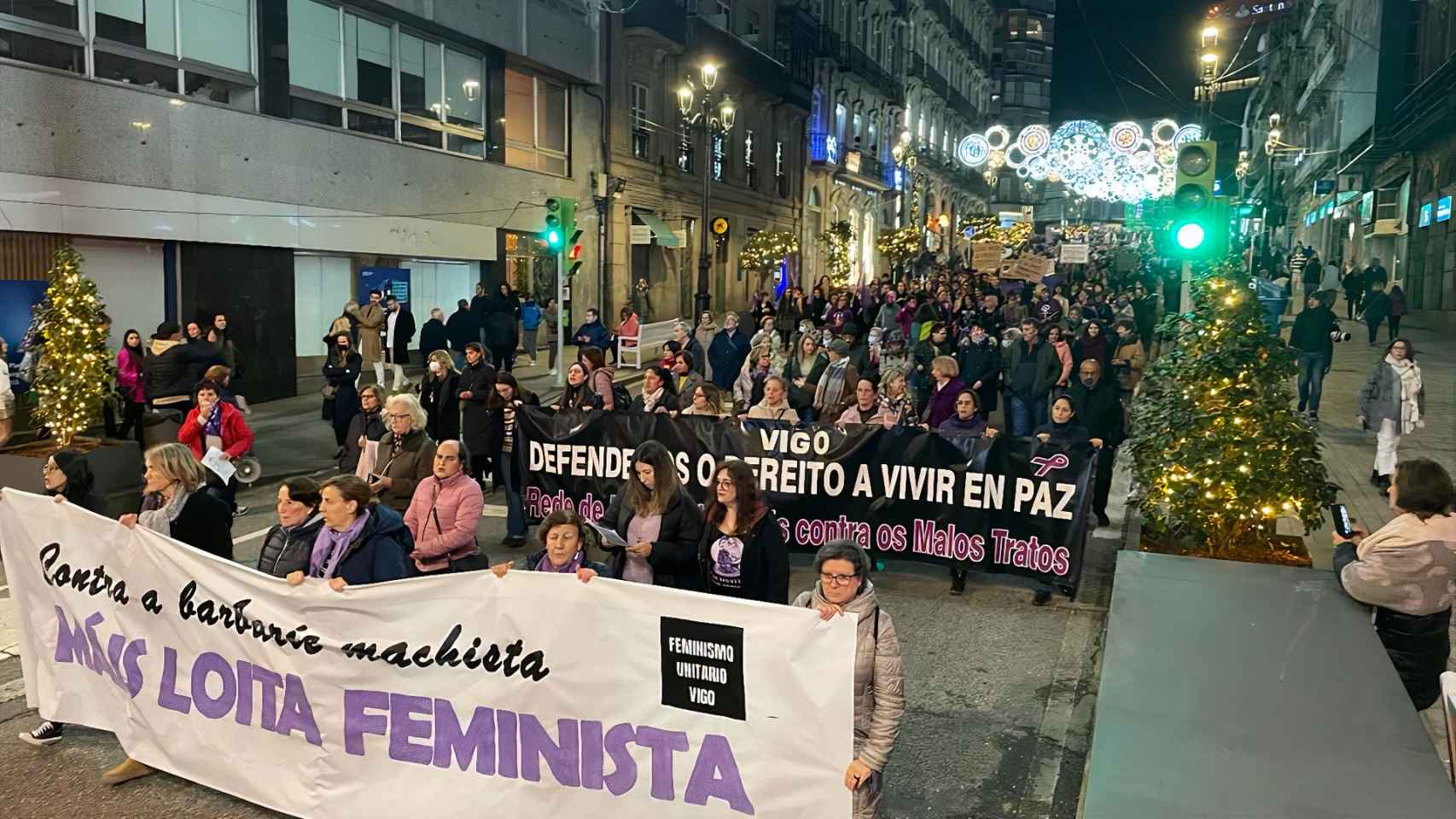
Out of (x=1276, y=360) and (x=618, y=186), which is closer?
(x=1276, y=360)

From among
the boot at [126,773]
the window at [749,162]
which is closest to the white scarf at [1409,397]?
the boot at [126,773]

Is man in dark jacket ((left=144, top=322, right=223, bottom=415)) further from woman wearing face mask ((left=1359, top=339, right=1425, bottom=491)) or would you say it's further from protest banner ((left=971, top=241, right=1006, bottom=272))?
protest banner ((left=971, top=241, right=1006, bottom=272))

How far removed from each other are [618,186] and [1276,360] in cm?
2488

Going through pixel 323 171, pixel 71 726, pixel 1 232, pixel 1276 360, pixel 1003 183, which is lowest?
pixel 71 726

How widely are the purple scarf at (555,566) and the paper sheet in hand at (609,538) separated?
0.67 meters

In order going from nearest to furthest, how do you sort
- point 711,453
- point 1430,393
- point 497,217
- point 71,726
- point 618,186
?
1. point 71,726
2. point 711,453
3. point 1430,393
4. point 497,217
5. point 618,186

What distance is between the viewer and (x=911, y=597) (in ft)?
29.4

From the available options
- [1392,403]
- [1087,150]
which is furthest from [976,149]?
[1392,403]

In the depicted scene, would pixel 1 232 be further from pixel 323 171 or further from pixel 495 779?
pixel 495 779

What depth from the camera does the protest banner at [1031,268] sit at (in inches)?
1168

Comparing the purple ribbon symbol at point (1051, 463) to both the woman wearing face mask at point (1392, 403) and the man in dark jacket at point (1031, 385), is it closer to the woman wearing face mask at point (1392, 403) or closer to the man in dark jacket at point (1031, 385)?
the man in dark jacket at point (1031, 385)

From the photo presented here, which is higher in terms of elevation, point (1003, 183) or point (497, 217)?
point (1003, 183)

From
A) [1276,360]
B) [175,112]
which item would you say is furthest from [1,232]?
[1276,360]

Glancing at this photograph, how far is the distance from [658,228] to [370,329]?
15.6 m
